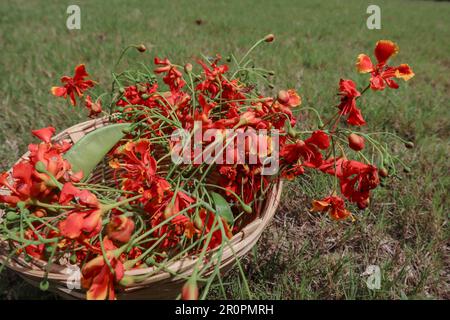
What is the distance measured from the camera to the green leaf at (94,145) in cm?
85

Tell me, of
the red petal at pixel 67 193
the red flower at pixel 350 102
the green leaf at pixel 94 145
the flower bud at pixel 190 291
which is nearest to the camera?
the flower bud at pixel 190 291

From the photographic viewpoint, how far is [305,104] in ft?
5.79

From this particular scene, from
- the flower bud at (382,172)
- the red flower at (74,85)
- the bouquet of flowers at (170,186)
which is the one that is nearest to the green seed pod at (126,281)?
the bouquet of flowers at (170,186)

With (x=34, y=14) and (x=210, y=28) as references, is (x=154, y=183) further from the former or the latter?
(x=34, y=14)

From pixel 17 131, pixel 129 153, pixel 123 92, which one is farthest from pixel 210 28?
pixel 129 153

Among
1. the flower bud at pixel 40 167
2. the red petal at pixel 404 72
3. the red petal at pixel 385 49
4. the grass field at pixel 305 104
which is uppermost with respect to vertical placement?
the red petal at pixel 385 49

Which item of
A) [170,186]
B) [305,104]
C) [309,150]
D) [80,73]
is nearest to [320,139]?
[309,150]

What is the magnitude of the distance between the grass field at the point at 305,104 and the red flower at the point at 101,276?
423mm

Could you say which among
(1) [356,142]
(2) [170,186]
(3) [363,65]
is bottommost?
(2) [170,186]

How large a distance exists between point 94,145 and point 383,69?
639 millimetres

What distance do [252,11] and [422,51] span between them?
2.07 m

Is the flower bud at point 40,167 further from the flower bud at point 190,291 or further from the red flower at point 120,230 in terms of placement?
the flower bud at point 190,291

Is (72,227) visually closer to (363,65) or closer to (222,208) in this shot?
(222,208)

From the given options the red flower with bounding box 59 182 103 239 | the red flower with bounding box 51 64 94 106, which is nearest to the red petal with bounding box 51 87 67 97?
the red flower with bounding box 51 64 94 106
